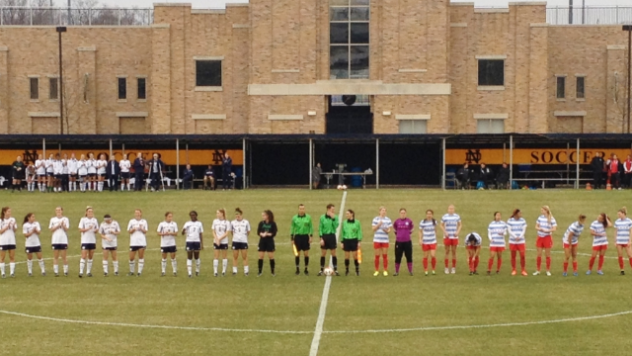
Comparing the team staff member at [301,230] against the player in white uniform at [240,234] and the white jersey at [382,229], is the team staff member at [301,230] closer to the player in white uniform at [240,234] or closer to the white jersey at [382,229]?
the player in white uniform at [240,234]

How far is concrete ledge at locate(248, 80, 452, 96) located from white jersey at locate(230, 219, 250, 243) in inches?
1801

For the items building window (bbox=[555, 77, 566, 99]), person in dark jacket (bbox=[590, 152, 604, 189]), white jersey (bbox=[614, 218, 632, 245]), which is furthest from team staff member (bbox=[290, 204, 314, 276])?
building window (bbox=[555, 77, 566, 99])

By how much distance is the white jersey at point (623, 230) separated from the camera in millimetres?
35312

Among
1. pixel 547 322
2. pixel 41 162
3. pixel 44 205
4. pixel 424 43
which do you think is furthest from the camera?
pixel 424 43

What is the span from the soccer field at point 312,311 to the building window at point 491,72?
41.0 metres

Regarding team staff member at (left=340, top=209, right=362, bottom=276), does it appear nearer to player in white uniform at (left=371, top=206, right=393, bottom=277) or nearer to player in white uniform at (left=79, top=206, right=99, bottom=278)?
player in white uniform at (left=371, top=206, right=393, bottom=277)

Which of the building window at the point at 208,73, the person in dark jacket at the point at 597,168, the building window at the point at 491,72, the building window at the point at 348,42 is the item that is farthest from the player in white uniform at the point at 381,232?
the building window at the point at 491,72

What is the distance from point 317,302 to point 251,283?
3965 millimetres

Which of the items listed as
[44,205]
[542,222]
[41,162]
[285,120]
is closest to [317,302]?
[542,222]

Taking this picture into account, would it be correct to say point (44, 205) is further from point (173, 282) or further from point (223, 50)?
point (223, 50)

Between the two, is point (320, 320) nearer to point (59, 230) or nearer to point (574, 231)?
point (574, 231)

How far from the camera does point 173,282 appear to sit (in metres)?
34.6

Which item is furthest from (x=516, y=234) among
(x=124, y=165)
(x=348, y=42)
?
(x=348, y=42)

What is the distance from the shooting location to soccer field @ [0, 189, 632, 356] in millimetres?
25047
